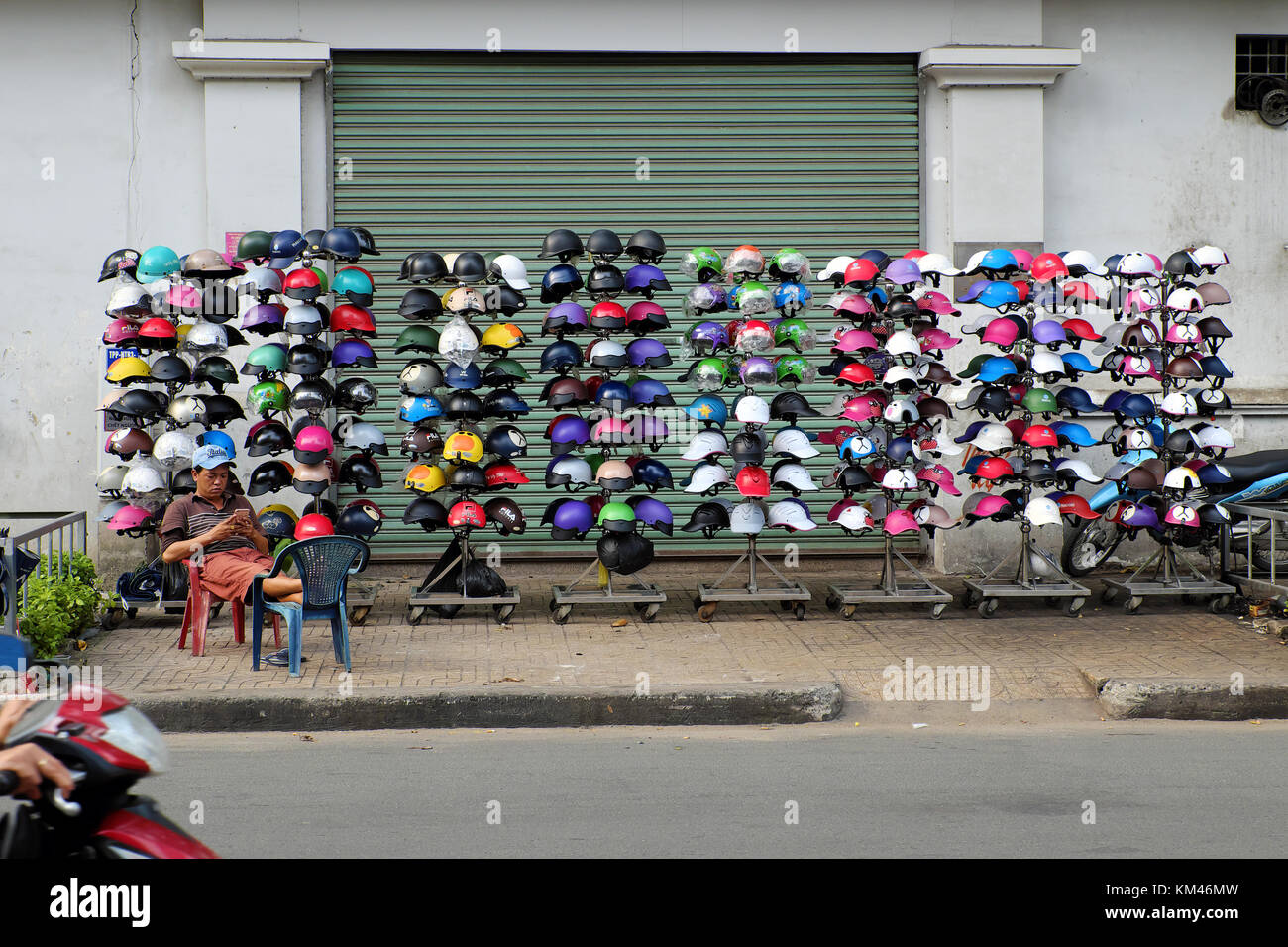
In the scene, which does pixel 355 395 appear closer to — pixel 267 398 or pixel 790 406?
pixel 267 398

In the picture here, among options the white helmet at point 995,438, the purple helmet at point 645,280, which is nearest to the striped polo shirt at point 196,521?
the purple helmet at point 645,280

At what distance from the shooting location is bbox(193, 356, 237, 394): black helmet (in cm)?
1005

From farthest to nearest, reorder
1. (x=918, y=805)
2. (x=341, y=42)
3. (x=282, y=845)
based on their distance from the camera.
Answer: (x=341, y=42)
(x=918, y=805)
(x=282, y=845)

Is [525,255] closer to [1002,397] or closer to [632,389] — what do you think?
[632,389]

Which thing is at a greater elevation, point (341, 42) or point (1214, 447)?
point (341, 42)

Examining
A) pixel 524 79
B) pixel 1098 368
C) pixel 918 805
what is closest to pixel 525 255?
pixel 524 79

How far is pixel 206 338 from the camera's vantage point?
32.3 ft

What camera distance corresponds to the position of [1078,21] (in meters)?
13.0

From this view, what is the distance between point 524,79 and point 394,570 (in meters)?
4.86

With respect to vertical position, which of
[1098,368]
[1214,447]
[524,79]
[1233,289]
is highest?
[524,79]

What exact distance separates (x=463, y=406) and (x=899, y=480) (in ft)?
11.0

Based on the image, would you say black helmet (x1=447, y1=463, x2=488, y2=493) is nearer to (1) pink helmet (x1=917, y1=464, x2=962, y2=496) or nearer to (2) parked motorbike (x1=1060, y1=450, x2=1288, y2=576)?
(1) pink helmet (x1=917, y1=464, x2=962, y2=496)

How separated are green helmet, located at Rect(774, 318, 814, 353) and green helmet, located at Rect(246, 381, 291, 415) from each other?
3.82 metres

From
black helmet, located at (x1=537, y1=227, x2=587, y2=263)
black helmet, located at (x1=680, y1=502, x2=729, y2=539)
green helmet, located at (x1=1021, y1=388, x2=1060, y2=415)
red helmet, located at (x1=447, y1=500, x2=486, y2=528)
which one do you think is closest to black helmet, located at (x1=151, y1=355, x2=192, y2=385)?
red helmet, located at (x1=447, y1=500, x2=486, y2=528)
